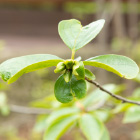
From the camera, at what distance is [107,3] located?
443cm

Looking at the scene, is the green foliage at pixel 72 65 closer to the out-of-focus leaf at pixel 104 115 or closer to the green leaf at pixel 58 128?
the green leaf at pixel 58 128

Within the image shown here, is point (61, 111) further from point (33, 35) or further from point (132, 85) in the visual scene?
point (33, 35)

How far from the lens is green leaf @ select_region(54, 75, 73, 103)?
0.48m

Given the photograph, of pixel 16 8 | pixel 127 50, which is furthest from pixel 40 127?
pixel 16 8

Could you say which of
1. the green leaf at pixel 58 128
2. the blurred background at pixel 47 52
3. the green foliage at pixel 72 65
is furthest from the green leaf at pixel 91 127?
the blurred background at pixel 47 52

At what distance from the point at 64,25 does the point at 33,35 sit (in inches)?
174

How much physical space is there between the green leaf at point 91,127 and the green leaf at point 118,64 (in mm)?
342

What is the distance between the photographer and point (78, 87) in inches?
18.8

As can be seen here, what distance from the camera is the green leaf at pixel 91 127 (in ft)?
2.52

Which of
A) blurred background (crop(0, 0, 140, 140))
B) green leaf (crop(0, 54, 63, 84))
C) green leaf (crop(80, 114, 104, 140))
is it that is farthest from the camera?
blurred background (crop(0, 0, 140, 140))

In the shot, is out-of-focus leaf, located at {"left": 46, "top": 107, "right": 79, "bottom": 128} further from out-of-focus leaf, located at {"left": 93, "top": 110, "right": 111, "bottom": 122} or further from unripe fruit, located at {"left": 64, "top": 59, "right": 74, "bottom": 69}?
unripe fruit, located at {"left": 64, "top": 59, "right": 74, "bottom": 69}

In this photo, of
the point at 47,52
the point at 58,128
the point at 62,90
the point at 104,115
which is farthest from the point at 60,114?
the point at 47,52

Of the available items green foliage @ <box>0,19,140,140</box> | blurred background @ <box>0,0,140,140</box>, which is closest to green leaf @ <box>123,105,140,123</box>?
green foliage @ <box>0,19,140,140</box>

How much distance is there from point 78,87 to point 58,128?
1.22 ft
